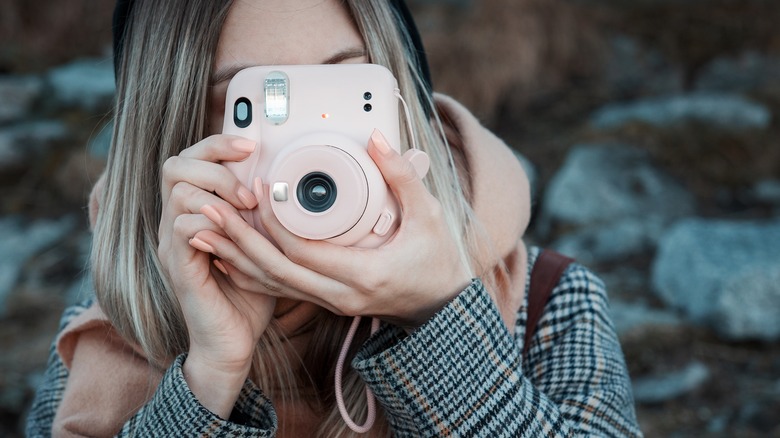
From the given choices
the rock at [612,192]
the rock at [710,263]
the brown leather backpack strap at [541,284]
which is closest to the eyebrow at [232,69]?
the brown leather backpack strap at [541,284]

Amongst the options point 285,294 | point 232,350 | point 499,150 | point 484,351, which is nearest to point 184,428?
point 232,350

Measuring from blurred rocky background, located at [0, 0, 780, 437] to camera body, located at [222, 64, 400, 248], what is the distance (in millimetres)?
1346

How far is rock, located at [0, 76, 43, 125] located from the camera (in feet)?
14.5

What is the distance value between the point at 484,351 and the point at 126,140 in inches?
24.0

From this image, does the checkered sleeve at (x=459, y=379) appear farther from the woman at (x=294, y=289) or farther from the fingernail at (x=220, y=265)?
the fingernail at (x=220, y=265)

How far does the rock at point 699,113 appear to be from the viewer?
345cm

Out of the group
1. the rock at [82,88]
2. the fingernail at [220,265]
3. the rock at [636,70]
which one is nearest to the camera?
the fingernail at [220,265]

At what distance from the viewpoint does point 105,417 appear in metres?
1.20

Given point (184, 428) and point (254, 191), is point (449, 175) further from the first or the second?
point (184, 428)

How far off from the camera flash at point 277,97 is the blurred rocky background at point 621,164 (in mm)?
1357

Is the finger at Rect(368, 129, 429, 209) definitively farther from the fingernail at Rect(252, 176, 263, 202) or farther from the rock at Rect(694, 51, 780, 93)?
the rock at Rect(694, 51, 780, 93)

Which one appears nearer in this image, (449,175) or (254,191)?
(254,191)

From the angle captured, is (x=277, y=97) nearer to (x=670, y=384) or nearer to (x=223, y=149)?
(x=223, y=149)

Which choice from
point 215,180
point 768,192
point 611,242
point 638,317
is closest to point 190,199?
point 215,180
